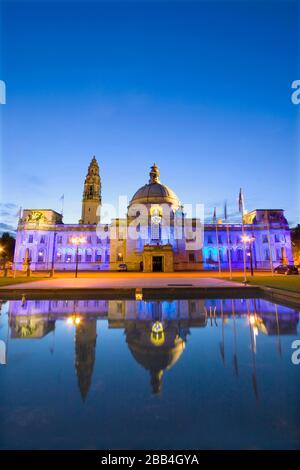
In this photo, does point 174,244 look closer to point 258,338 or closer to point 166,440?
point 258,338

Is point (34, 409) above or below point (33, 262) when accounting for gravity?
below

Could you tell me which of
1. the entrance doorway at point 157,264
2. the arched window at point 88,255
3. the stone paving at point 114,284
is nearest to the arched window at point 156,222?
the entrance doorway at point 157,264

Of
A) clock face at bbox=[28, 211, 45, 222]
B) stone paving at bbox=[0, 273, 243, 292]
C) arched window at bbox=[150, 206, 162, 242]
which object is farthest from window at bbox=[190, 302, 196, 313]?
clock face at bbox=[28, 211, 45, 222]

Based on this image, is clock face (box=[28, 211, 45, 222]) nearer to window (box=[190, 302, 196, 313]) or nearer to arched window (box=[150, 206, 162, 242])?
arched window (box=[150, 206, 162, 242])

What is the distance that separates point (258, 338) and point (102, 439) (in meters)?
5.60

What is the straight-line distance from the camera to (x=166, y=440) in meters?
3.04

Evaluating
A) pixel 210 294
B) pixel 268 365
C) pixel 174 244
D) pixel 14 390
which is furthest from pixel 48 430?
pixel 174 244

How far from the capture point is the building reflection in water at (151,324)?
556 cm

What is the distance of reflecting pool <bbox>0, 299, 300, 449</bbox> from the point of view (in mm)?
3119

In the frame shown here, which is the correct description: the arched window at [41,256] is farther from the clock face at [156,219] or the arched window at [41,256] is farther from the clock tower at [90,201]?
the clock face at [156,219]

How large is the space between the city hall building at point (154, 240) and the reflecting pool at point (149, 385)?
43211 mm

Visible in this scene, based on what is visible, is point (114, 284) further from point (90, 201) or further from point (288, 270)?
point (90, 201)

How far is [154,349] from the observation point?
6199mm
